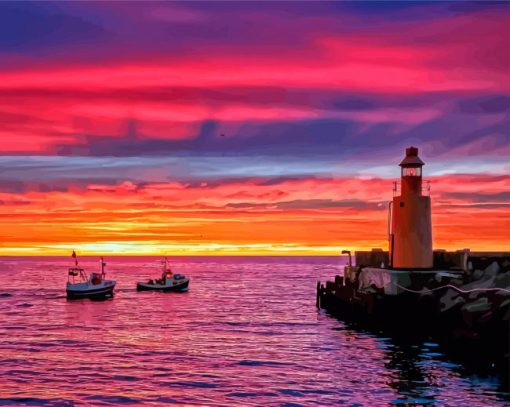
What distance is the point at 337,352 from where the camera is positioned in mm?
43219

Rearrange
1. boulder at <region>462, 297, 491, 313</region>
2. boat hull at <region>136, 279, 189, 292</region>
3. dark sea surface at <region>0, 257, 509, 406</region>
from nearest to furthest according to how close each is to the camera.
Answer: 1. dark sea surface at <region>0, 257, 509, 406</region>
2. boulder at <region>462, 297, 491, 313</region>
3. boat hull at <region>136, 279, 189, 292</region>

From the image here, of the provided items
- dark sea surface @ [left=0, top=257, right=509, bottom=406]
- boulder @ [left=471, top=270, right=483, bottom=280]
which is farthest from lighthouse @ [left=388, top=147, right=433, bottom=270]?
dark sea surface @ [left=0, top=257, right=509, bottom=406]

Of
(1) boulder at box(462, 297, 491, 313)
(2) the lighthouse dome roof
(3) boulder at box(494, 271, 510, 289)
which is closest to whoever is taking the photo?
(1) boulder at box(462, 297, 491, 313)

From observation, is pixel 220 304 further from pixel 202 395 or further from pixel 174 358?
pixel 202 395

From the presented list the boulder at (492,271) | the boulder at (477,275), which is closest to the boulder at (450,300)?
the boulder at (477,275)

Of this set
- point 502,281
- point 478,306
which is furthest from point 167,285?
point 478,306

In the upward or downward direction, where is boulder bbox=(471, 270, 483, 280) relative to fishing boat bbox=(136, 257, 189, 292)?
upward

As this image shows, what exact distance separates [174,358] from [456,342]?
1538 centimetres

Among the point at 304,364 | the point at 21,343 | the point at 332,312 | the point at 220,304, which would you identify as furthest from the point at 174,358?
the point at 220,304

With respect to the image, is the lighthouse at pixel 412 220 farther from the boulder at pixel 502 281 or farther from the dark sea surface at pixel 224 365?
the boulder at pixel 502 281

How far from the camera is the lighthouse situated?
1944 inches

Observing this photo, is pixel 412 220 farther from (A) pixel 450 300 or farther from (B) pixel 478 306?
(B) pixel 478 306

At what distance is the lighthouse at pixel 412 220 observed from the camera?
162 feet

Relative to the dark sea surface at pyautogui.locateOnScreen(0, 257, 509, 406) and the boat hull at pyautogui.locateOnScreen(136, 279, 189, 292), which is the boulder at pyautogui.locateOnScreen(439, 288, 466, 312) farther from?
the boat hull at pyautogui.locateOnScreen(136, 279, 189, 292)
